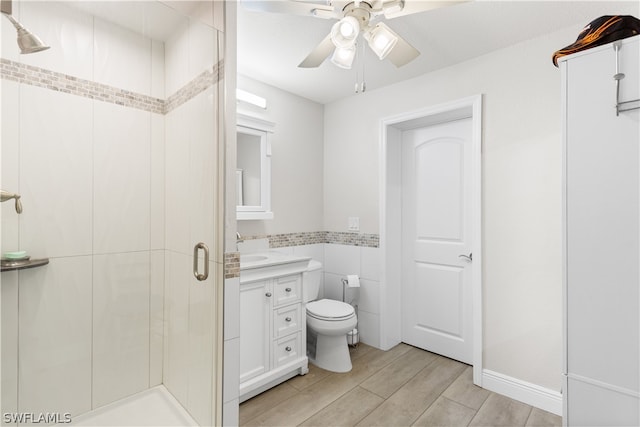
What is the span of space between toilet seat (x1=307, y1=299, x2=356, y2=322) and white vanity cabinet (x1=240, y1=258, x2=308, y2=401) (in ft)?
0.42

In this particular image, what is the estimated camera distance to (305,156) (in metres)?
3.17

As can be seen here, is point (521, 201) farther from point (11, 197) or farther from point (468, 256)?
point (11, 197)

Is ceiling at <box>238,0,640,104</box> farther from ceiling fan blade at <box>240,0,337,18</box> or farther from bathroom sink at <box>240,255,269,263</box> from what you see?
bathroom sink at <box>240,255,269,263</box>

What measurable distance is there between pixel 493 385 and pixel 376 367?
826 mm

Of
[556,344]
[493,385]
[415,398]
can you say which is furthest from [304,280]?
[556,344]

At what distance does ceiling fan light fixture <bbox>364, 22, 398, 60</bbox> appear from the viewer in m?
1.50

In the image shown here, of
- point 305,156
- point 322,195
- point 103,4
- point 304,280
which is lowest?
point 304,280

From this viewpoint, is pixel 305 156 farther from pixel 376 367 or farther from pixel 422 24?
pixel 376 367

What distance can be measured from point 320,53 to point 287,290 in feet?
5.18

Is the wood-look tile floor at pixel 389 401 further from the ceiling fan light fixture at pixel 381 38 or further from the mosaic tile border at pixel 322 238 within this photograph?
the ceiling fan light fixture at pixel 381 38

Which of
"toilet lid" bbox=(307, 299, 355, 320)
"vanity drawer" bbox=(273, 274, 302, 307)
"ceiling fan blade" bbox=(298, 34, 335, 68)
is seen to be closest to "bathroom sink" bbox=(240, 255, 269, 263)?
"vanity drawer" bbox=(273, 274, 302, 307)

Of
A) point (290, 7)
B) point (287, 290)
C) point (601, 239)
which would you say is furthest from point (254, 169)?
point (601, 239)

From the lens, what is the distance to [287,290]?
2344 millimetres

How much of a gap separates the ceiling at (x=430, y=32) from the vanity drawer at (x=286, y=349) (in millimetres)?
2052
